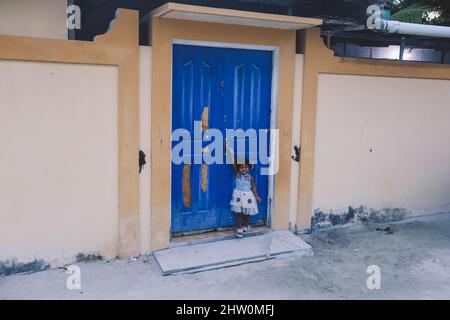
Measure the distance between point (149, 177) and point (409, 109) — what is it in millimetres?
4107

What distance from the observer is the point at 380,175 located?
272 inches

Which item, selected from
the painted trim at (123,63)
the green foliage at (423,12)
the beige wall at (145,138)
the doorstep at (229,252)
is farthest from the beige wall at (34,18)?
the green foliage at (423,12)

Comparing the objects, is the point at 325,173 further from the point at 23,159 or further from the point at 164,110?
the point at 23,159

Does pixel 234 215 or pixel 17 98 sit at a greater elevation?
pixel 17 98

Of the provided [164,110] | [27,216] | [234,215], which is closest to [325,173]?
[234,215]

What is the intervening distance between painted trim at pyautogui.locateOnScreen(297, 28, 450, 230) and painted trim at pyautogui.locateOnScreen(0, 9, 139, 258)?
2278mm

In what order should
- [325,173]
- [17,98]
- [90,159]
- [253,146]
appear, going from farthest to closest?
[325,173], [253,146], [90,159], [17,98]

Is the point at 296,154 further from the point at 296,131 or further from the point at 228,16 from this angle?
the point at 228,16

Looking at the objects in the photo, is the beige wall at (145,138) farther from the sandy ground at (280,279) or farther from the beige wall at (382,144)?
the beige wall at (382,144)

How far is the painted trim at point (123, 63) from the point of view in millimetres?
4633

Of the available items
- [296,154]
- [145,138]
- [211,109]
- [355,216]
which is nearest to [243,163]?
[211,109]

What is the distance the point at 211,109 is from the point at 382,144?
278cm

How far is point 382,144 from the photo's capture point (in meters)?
6.84

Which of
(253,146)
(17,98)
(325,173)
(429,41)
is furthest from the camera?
(429,41)
